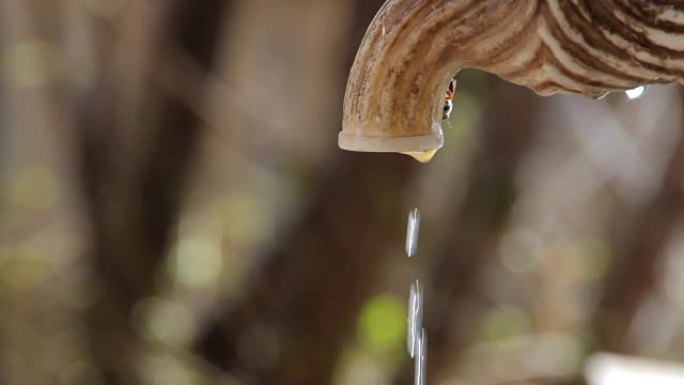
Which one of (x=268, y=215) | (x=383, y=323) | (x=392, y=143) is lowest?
(x=383, y=323)

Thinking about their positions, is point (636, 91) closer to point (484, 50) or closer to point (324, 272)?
point (484, 50)

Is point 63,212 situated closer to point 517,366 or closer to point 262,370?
point 262,370

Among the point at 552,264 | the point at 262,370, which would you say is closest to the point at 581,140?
the point at 552,264

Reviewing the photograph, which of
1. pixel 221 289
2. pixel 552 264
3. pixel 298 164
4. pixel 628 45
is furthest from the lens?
pixel 552 264

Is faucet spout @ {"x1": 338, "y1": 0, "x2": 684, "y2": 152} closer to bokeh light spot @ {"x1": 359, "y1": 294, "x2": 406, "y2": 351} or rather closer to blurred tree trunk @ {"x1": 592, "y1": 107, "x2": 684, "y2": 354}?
bokeh light spot @ {"x1": 359, "y1": 294, "x2": 406, "y2": 351}

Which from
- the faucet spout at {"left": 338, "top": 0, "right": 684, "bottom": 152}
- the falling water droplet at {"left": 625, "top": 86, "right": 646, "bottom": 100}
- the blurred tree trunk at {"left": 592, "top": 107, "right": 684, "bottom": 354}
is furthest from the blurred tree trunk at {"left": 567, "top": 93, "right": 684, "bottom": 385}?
the faucet spout at {"left": 338, "top": 0, "right": 684, "bottom": 152}

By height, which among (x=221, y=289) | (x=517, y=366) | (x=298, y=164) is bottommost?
(x=517, y=366)

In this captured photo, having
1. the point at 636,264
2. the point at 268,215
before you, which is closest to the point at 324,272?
the point at 268,215
